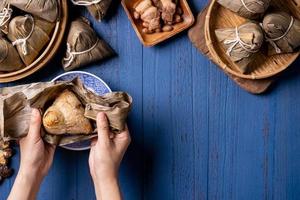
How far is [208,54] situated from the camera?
45.4 inches

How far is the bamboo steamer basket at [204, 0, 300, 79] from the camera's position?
110 centimetres

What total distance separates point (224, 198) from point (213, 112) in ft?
0.75

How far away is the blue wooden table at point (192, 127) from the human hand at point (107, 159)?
0.13 m

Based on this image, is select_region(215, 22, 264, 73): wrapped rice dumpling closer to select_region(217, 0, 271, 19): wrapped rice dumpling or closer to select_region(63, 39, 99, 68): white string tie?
select_region(217, 0, 271, 19): wrapped rice dumpling

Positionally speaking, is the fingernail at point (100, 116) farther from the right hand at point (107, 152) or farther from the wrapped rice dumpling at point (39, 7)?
the wrapped rice dumpling at point (39, 7)

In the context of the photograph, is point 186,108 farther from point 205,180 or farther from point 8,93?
point 8,93

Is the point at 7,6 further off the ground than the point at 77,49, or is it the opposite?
the point at 7,6

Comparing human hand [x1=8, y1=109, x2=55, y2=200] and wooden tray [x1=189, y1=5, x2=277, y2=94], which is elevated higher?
wooden tray [x1=189, y1=5, x2=277, y2=94]

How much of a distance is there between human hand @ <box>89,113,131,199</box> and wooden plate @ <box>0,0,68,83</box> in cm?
23

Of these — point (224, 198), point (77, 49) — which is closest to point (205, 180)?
point (224, 198)

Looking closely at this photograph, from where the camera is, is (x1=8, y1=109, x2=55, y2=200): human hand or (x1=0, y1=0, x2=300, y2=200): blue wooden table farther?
(x1=0, y1=0, x2=300, y2=200): blue wooden table

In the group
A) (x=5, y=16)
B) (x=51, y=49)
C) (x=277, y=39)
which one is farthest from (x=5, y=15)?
(x=277, y=39)

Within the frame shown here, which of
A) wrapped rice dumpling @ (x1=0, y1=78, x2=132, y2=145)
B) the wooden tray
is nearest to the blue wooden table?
the wooden tray

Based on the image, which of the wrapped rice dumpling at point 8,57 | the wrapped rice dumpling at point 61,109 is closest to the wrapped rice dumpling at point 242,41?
the wrapped rice dumpling at point 61,109
